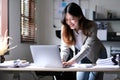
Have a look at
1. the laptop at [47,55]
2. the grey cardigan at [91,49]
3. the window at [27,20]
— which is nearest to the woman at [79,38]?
the grey cardigan at [91,49]

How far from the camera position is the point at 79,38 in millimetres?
2619

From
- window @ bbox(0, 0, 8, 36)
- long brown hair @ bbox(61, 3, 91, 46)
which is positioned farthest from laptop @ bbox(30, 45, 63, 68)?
window @ bbox(0, 0, 8, 36)

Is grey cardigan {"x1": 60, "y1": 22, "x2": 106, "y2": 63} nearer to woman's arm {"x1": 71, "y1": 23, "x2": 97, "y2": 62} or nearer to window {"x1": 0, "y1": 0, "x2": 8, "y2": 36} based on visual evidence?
woman's arm {"x1": 71, "y1": 23, "x2": 97, "y2": 62}

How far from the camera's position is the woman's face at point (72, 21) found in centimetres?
251

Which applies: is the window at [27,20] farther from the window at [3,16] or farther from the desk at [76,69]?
the desk at [76,69]

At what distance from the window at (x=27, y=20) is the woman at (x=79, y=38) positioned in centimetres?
232

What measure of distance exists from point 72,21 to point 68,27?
126mm

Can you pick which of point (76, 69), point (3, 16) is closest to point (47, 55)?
point (76, 69)

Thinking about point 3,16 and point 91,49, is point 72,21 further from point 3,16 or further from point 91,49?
point 3,16

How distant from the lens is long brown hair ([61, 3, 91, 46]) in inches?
97.9

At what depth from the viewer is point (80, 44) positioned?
8.64ft

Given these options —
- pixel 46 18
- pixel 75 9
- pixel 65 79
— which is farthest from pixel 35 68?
pixel 46 18

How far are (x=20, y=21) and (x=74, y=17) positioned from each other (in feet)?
7.75

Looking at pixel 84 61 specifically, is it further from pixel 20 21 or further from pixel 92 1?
pixel 92 1
